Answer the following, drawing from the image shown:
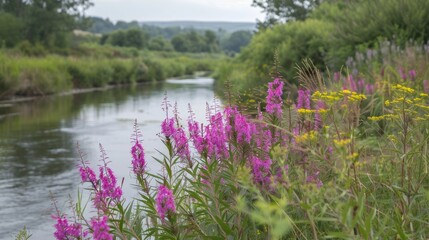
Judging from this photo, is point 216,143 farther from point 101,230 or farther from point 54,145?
point 54,145

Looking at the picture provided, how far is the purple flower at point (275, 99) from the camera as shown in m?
2.96

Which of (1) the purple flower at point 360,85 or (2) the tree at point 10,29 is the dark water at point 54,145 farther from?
(2) the tree at point 10,29

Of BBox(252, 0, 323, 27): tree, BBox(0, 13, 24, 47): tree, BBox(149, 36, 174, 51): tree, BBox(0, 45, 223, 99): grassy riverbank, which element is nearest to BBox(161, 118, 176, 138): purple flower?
BBox(0, 45, 223, 99): grassy riverbank

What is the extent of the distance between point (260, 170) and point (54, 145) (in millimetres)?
8358

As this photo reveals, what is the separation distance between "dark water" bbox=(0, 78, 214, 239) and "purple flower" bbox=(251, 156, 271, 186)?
1.72ft

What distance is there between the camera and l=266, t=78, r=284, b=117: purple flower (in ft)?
9.72

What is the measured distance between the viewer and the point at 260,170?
2.84 metres

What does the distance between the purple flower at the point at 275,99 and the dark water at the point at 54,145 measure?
696mm

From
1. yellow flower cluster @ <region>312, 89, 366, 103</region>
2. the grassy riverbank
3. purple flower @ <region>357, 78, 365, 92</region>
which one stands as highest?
yellow flower cluster @ <region>312, 89, 366, 103</region>

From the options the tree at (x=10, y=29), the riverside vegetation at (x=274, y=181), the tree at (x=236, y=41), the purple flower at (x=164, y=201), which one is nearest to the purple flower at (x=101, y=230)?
the riverside vegetation at (x=274, y=181)

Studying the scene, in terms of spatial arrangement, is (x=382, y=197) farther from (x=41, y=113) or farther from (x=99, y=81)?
(x=99, y=81)

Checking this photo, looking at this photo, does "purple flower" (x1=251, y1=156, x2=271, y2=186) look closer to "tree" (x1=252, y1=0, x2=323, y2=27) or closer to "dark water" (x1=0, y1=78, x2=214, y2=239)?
"dark water" (x1=0, y1=78, x2=214, y2=239)

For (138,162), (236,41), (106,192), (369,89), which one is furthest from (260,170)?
(236,41)

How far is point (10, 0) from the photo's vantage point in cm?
4128
